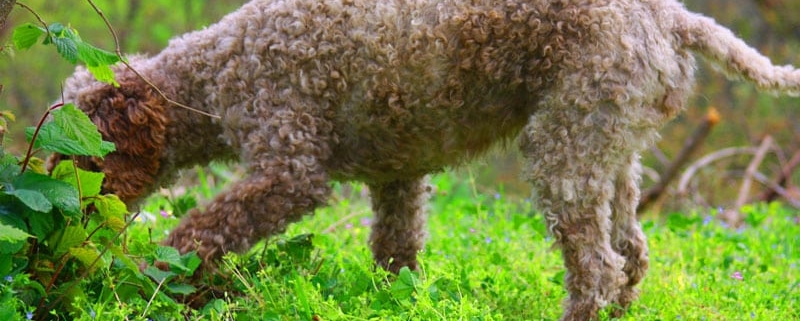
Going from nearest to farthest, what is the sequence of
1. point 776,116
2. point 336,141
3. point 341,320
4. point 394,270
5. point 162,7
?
1. point 341,320
2. point 336,141
3. point 394,270
4. point 162,7
5. point 776,116

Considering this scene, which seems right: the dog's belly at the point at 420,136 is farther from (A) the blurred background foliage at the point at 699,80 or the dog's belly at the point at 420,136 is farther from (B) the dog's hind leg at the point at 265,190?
(A) the blurred background foliage at the point at 699,80

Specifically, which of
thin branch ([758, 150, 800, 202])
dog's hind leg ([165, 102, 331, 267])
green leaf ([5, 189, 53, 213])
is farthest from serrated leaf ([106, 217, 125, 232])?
thin branch ([758, 150, 800, 202])

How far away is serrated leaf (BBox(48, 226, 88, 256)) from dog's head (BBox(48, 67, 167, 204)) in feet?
2.11

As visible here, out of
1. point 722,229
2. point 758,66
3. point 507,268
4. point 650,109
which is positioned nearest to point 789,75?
point 758,66

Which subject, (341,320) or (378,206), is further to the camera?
(378,206)

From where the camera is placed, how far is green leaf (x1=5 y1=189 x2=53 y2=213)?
3.00 meters

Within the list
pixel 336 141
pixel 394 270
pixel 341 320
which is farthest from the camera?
pixel 394 270

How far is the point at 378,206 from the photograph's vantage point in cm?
468

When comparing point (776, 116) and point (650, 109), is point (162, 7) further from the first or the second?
point (650, 109)

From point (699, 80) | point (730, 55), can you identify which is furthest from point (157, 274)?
point (699, 80)

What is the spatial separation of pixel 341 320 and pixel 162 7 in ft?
28.0

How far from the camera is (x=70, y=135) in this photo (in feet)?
10.1

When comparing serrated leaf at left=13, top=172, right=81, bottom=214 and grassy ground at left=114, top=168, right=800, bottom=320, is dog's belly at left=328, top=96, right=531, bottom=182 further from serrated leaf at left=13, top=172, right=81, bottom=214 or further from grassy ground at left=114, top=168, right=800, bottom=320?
serrated leaf at left=13, top=172, right=81, bottom=214

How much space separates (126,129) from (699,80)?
23.5 ft
